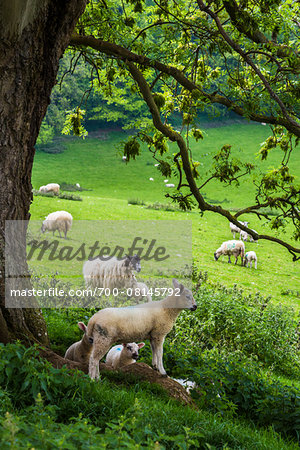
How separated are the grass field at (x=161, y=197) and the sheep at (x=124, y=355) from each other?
3312 millimetres

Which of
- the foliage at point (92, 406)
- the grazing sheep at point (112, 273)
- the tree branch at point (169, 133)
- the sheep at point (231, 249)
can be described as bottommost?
the sheep at point (231, 249)

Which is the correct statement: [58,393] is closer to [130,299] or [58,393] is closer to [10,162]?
[10,162]

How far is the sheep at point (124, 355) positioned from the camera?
6.22 m

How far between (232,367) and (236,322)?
4.00 metres

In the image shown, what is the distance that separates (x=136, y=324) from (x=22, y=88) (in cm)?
325

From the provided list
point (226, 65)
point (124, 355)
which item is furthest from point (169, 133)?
point (124, 355)

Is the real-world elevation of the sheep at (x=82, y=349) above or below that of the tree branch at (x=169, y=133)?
below

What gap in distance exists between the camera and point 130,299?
1095 centimetres

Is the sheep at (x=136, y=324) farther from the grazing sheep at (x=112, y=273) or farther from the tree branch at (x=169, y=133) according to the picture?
the grazing sheep at (x=112, y=273)

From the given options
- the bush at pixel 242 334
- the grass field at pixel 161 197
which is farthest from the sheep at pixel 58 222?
the bush at pixel 242 334

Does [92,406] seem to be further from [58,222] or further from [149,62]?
[58,222]

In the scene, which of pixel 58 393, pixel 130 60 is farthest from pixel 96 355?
pixel 130 60

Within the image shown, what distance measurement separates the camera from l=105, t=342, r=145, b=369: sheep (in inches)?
245

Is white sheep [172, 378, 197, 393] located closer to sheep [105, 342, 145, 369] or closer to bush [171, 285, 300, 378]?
sheep [105, 342, 145, 369]
